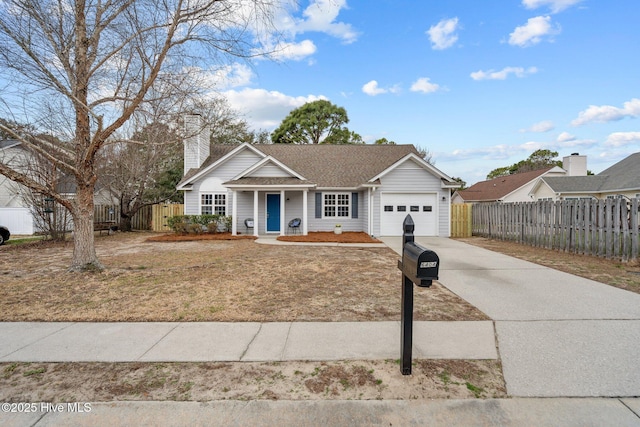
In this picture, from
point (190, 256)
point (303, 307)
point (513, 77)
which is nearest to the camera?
point (303, 307)

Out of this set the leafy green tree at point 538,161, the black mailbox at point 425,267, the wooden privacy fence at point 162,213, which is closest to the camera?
the black mailbox at point 425,267

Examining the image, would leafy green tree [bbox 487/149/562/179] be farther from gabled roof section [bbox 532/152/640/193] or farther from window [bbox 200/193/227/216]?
window [bbox 200/193/227/216]

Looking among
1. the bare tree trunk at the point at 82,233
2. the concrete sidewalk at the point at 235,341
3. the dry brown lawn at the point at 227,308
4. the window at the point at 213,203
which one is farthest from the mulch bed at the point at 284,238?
the concrete sidewalk at the point at 235,341

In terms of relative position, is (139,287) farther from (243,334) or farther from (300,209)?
(300,209)

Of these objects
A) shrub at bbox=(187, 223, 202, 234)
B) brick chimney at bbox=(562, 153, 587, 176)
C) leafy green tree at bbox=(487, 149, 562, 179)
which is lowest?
shrub at bbox=(187, 223, 202, 234)

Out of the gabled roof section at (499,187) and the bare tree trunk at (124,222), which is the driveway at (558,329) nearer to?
the bare tree trunk at (124,222)

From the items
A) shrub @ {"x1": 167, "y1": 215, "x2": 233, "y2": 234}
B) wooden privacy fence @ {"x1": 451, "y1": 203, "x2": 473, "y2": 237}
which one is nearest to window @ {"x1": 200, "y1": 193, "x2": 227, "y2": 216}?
shrub @ {"x1": 167, "y1": 215, "x2": 233, "y2": 234}

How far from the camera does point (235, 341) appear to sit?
3980 millimetres

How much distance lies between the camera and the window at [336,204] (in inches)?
731

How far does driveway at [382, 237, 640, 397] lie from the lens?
10.1ft

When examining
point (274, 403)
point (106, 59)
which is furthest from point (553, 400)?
point (106, 59)

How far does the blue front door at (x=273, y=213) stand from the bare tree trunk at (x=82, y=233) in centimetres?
1055

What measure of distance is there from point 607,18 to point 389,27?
21.9 ft

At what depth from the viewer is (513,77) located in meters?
14.2
